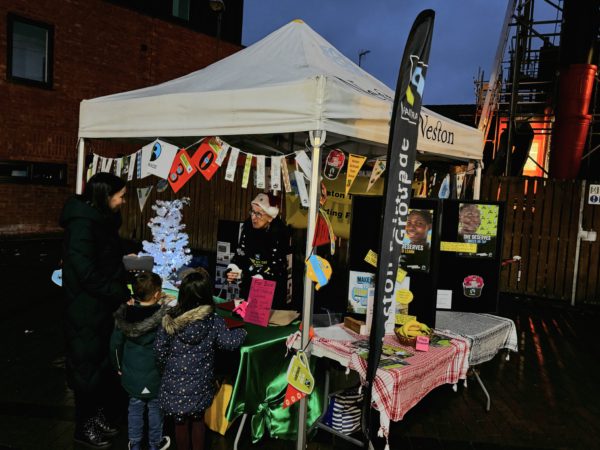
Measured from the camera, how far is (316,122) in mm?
3145

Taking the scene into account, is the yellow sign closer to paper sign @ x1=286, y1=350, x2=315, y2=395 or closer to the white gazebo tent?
the white gazebo tent

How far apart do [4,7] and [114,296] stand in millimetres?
12601

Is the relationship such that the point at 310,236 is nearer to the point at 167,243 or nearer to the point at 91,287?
the point at 91,287

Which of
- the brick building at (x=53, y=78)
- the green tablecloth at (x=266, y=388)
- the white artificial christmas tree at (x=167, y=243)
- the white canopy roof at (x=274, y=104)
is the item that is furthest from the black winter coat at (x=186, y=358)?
the brick building at (x=53, y=78)

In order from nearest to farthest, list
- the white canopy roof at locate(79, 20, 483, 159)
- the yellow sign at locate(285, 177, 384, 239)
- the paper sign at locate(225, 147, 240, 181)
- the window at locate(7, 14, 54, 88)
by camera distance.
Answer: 1. the white canopy roof at locate(79, 20, 483, 159)
2. the paper sign at locate(225, 147, 240, 181)
3. the yellow sign at locate(285, 177, 384, 239)
4. the window at locate(7, 14, 54, 88)

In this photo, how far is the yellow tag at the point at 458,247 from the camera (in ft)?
13.5

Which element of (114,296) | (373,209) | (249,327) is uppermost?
(373,209)

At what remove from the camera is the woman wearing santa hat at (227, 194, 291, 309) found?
4.28 meters

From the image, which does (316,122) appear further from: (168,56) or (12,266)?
(168,56)

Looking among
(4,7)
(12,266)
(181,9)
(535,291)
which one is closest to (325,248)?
(535,291)

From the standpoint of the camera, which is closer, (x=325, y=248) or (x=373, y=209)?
(x=373, y=209)

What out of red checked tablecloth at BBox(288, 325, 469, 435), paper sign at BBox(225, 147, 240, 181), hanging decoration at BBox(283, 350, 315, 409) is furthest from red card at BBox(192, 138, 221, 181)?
hanging decoration at BBox(283, 350, 315, 409)

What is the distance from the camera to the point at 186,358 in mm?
2883

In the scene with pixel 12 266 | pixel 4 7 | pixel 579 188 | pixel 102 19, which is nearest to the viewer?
pixel 579 188
